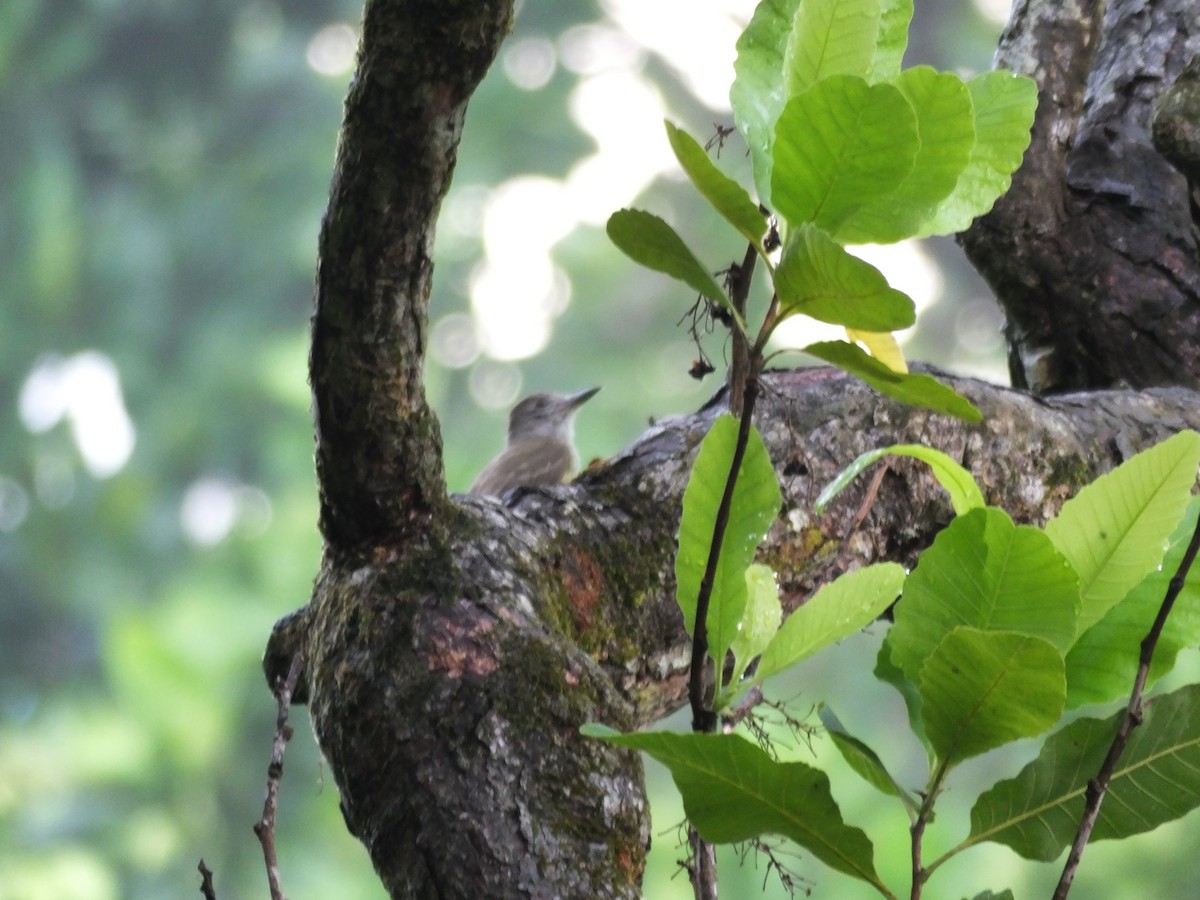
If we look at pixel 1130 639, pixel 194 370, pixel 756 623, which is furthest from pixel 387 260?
pixel 194 370

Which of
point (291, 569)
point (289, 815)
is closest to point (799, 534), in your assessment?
point (291, 569)

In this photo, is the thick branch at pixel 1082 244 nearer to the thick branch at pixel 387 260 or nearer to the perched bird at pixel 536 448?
the perched bird at pixel 536 448

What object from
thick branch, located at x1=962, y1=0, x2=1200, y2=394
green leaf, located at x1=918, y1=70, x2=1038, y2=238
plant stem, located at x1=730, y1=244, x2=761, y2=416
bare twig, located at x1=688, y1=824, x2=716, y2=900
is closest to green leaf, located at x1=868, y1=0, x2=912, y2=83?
green leaf, located at x1=918, y1=70, x2=1038, y2=238

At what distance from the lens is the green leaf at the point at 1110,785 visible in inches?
33.9

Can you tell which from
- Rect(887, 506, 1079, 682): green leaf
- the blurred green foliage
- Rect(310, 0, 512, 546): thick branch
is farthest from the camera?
the blurred green foliage

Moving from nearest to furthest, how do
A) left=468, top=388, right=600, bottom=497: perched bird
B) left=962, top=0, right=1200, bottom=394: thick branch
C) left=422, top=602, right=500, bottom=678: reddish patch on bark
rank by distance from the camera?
left=422, top=602, right=500, bottom=678: reddish patch on bark → left=962, top=0, right=1200, bottom=394: thick branch → left=468, top=388, right=600, bottom=497: perched bird

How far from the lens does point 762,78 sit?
902mm

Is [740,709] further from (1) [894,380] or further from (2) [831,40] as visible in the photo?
(2) [831,40]

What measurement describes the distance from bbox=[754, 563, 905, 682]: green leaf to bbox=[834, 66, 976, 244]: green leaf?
24cm

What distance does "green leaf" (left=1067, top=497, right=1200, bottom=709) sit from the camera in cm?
90

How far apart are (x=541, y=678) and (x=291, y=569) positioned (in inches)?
190

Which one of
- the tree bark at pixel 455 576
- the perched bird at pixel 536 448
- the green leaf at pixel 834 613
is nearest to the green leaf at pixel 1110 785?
the green leaf at pixel 834 613

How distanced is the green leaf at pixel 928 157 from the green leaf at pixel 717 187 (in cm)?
5

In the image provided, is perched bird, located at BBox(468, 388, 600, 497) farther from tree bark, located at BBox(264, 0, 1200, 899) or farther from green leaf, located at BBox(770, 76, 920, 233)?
green leaf, located at BBox(770, 76, 920, 233)
